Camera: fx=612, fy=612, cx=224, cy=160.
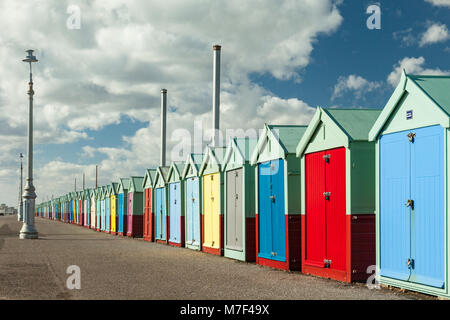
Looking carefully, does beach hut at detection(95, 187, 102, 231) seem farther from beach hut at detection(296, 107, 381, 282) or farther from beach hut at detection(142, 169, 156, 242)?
beach hut at detection(296, 107, 381, 282)

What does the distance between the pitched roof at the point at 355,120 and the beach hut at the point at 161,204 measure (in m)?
14.8

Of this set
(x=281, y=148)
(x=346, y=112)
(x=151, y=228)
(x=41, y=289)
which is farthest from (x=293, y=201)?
(x=151, y=228)

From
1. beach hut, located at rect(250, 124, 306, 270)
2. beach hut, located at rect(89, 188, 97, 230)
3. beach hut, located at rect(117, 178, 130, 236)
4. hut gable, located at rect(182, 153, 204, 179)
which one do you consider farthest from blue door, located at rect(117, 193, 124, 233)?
beach hut, located at rect(250, 124, 306, 270)

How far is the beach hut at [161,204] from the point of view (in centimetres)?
2647

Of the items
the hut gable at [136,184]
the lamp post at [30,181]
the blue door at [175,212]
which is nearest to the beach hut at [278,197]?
the blue door at [175,212]

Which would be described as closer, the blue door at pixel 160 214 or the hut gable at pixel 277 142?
the hut gable at pixel 277 142

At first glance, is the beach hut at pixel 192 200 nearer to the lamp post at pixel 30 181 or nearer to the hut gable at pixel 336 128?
the lamp post at pixel 30 181

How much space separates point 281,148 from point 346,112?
204 centimetres

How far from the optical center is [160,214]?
27.5 meters

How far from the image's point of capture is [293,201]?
1382 centimetres

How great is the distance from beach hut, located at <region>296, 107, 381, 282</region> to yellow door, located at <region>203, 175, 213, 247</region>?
23.7ft

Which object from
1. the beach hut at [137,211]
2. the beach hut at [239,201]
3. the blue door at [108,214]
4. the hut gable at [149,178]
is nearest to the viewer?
the beach hut at [239,201]

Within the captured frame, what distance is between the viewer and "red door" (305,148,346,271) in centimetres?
1162

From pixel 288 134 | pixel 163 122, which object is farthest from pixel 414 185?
pixel 163 122
